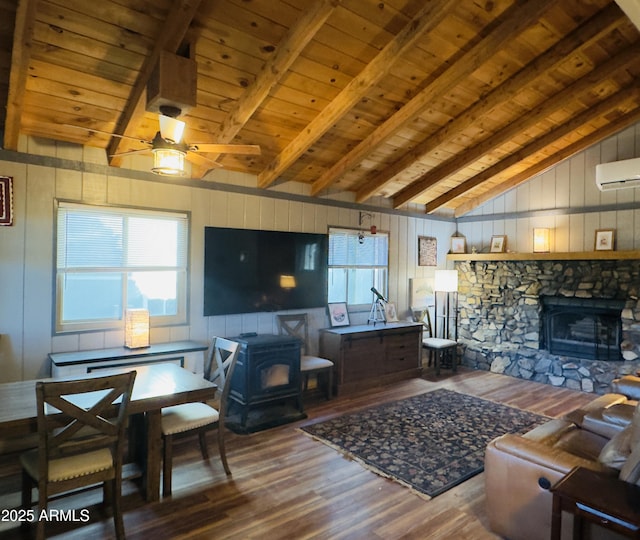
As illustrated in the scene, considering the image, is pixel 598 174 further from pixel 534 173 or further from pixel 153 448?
pixel 153 448

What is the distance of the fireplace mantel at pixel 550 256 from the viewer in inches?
201

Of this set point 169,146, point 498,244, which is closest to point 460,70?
point 169,146

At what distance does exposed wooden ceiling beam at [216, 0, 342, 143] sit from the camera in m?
2.63

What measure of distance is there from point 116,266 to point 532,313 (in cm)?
540

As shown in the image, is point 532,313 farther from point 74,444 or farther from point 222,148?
point 74,444

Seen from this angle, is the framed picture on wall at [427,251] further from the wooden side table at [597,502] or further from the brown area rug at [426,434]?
the wooden side table at [597,502]

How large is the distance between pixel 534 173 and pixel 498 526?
494 cm

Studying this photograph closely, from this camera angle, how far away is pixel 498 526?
240 centimetres

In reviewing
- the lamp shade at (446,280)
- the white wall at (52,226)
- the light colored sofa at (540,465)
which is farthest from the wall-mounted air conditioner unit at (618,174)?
the white wall at (52,226)

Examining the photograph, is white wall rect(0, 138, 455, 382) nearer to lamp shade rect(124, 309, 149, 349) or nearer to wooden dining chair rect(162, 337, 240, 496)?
lamp shade rect(124, 309, 149, 349)

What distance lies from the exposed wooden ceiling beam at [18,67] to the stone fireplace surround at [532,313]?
6.03 m

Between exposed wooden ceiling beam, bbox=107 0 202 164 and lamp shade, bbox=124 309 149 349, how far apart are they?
154 centimetres

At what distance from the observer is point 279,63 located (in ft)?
9.78

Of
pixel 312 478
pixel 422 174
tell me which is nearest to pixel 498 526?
pixel 312 478
